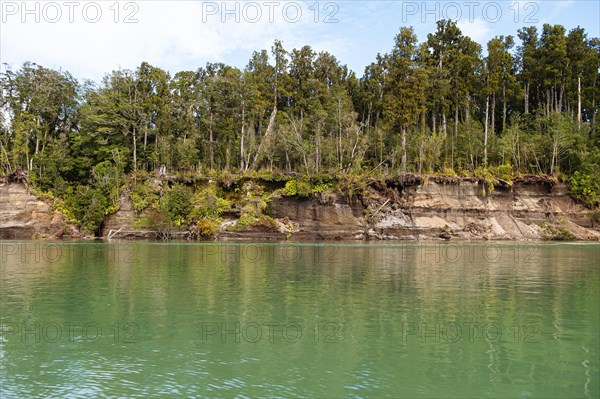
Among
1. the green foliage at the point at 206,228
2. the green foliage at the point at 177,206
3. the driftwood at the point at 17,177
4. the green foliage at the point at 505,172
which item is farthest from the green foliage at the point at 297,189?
the driftwood at the point at 17,177

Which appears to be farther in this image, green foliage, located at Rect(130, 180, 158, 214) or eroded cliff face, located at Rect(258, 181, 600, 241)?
green foliage, located at Rect(130, 180, 158, 214)

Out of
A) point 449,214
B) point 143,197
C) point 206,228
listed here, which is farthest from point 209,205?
point 449,214

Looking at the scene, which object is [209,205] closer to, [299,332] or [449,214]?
[449,214]

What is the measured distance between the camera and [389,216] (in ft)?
167

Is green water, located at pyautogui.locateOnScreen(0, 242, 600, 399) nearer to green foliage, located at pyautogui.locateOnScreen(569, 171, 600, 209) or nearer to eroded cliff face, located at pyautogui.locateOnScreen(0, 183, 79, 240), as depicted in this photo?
eroded cliff face, located at pyautogui.locateOnScreen(0, 183, 79, 240)

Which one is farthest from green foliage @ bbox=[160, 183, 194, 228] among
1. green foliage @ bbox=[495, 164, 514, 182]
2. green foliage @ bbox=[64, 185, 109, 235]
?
green foliage @ bbox=[495, 164, 514, 182]

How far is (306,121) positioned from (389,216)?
54.4ft

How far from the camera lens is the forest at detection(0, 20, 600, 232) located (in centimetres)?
5472

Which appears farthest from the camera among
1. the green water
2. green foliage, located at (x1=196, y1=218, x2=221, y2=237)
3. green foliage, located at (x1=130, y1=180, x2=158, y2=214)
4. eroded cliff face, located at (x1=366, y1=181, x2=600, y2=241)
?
green foliage, located at (x1=130, y1=180, x2=158, y2=214)

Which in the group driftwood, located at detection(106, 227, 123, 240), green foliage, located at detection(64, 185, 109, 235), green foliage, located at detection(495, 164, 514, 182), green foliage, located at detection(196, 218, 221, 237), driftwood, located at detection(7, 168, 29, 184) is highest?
green foliage, located at detection(495, 164, 514, 182)

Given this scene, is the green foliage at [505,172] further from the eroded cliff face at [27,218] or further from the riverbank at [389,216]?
the eroded cliff face at [27,218]

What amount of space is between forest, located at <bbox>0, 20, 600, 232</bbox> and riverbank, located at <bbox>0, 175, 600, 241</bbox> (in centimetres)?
165

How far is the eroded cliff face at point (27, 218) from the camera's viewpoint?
167 feet

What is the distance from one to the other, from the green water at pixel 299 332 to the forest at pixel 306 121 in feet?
105
